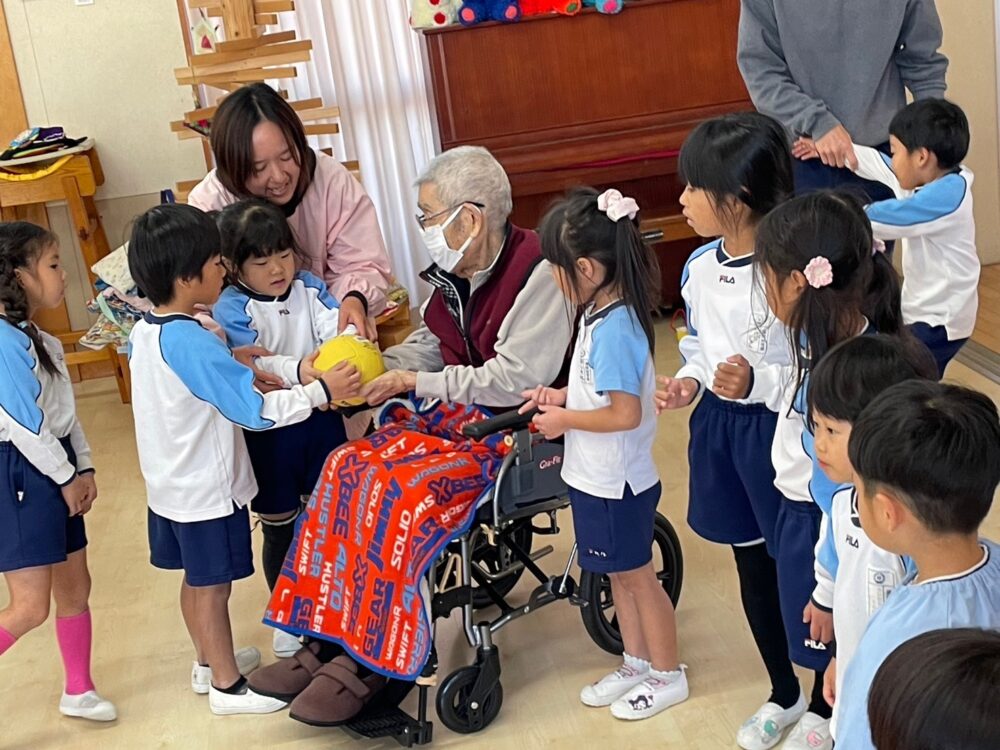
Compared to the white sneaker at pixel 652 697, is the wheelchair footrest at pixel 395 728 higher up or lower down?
higher up

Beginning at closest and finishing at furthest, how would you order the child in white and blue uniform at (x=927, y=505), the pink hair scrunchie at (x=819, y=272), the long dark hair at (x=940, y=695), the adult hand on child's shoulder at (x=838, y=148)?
the long dark hair at (x=940, y=695) < the child in white and blue uniform at (x=927, y=505) < the pink hair scrunchie at (x=819, y=272) < the adult hand on child's shoulder at (x=838, y=148)

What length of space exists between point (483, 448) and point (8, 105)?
11.9 ft

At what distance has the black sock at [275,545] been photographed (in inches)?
114

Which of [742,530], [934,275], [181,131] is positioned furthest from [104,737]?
[181,131]

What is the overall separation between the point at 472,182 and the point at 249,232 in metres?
0.49

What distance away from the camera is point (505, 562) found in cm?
280

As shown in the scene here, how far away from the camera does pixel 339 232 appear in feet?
9.89

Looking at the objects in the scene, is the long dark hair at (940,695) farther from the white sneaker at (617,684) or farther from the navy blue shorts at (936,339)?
the navy blue shorts at (936,339)

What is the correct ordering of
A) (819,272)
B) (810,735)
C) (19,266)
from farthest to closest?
(19,266), (810,735), (819,272)

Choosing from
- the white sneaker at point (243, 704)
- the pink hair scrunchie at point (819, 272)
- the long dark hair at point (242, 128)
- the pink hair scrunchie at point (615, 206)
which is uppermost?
the long dark hair at point (242, 128)

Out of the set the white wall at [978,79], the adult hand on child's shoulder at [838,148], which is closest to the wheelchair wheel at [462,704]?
the adult hand on child's shoulder at [838,148]

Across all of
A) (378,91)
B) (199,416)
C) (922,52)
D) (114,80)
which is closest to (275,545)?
(199,416)

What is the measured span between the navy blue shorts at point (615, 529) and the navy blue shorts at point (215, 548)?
708 mm

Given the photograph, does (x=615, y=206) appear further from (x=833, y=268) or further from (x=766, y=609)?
(x=766, y=609)
